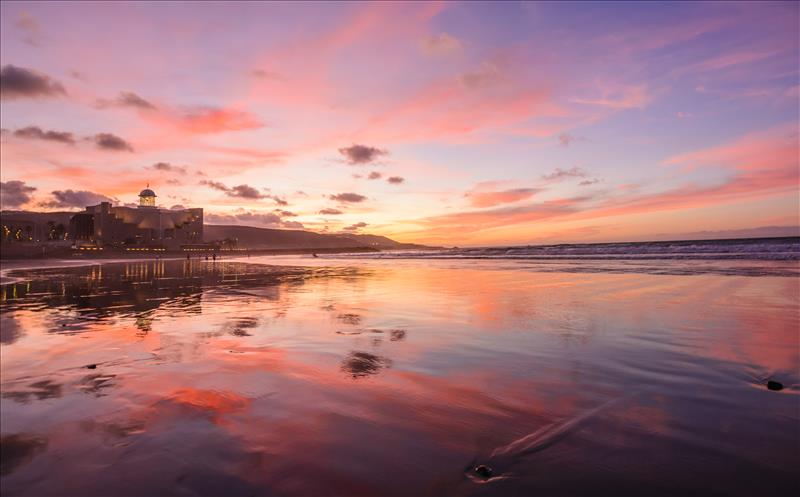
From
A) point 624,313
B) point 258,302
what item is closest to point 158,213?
point 258,302

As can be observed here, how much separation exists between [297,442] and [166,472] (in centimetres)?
105

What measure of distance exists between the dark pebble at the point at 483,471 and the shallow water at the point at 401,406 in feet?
0.18

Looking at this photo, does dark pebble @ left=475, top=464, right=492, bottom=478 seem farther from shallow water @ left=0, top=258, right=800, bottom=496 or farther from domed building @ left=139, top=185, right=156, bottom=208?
domed building @ left=139, top=185, right=156, bottom=208

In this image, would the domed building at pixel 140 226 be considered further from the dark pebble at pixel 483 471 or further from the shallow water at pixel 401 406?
the dark pebble at pixel 483 471

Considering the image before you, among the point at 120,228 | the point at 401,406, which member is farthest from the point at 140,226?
the point at 401,406

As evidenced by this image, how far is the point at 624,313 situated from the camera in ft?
36.1

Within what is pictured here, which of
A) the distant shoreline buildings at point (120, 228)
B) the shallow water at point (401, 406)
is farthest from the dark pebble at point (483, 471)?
the distant shoreline buildings at point (120, 228)

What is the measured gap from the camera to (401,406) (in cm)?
478

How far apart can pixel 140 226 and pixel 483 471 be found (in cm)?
14880

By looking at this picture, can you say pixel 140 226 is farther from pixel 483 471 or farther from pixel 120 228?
pixel 483 471

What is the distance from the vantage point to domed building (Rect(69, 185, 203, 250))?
404 ft

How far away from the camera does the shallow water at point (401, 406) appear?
330 centimetres

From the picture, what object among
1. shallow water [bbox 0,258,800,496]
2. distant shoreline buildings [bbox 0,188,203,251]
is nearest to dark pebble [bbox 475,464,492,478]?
shallow water [bbox 0,258,800,496]

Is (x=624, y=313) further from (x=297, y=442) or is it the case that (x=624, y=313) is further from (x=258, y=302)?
(x=258, y=302)
